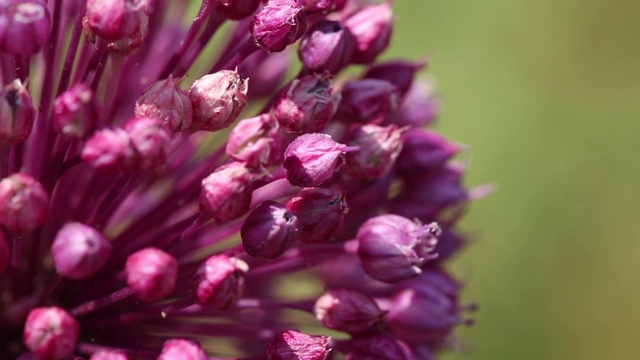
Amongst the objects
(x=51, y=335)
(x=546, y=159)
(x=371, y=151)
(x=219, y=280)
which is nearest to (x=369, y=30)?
(x=371, y=151)

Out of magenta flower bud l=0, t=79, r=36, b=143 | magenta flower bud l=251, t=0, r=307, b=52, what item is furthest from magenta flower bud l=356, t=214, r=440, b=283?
magenta flower bud l=0, t=79, r=36, b=143

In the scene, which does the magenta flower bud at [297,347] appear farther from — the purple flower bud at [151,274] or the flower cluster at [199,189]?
the purple flower bud at [151,274]

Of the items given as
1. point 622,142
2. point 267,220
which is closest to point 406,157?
point 267,220

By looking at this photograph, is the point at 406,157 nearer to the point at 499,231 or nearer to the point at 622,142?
the point at 499,231

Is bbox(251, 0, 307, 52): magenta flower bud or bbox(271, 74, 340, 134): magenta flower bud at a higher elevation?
bbox(251, 0, 307, 52): magenta flower bud

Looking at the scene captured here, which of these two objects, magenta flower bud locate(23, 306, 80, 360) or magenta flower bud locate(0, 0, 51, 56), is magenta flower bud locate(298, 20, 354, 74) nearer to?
magenta flower bud locate(0, 0, 51, 56)
